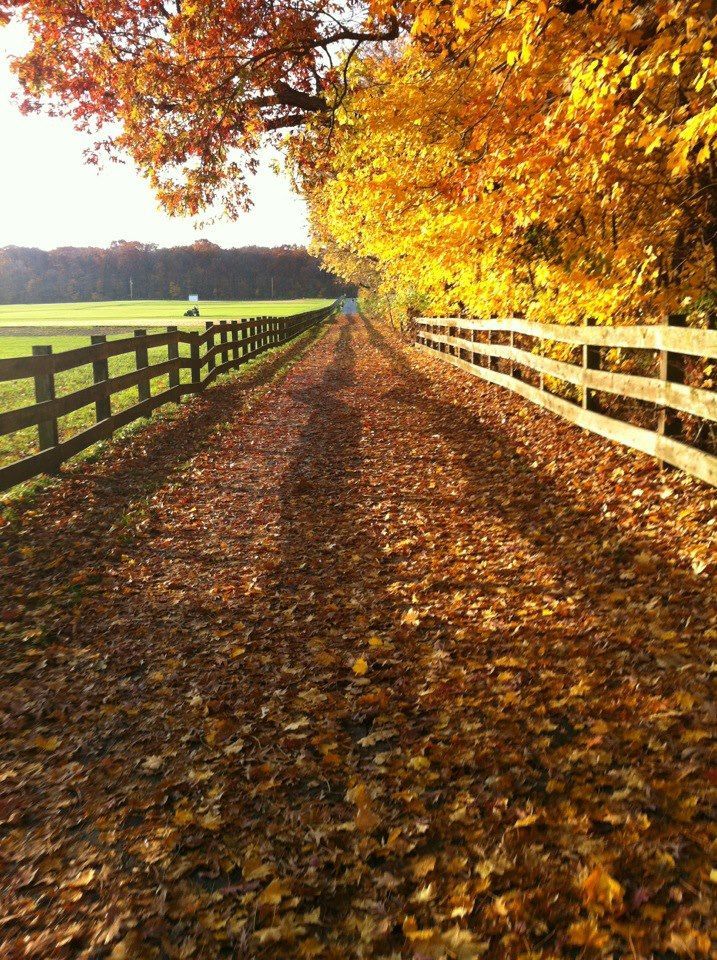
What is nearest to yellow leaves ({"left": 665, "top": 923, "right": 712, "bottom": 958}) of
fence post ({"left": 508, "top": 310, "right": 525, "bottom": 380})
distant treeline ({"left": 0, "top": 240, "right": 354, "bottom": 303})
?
fence post ({"left": 508, "top": 310, "right": 525, "bottom": 380})

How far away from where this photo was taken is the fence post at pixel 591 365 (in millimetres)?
9898

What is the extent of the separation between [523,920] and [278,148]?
63.7 feet

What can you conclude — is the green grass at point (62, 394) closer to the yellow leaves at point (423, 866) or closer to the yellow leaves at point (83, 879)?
the yellow leaves at point (83, 879)

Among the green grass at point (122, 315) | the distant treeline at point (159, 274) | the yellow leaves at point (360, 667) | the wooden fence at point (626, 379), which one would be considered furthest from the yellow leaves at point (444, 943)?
the distant treeline at point (159, 274)

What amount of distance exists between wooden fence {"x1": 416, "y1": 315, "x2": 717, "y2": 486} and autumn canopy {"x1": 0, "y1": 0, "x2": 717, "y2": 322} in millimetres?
507

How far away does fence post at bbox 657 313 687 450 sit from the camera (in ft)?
24.7

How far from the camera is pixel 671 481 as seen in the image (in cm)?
744

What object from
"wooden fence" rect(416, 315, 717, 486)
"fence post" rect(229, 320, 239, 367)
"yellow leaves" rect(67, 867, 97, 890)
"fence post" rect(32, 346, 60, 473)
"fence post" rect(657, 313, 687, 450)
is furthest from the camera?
Result: "fence post" rect(229, 320, 239, 367)

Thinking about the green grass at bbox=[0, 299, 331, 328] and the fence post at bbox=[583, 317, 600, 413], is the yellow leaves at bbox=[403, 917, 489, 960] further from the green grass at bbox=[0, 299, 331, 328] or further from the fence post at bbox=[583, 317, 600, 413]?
the green grass at bbox=[0, 299, 331, 328]

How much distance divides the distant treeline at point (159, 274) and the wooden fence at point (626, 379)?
147064mm

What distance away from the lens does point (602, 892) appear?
2.71 m

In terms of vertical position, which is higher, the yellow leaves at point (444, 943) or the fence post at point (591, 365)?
the fence post at point (591, 365)

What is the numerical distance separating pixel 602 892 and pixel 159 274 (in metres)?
167

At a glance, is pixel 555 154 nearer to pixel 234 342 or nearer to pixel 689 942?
pixel 689 942
